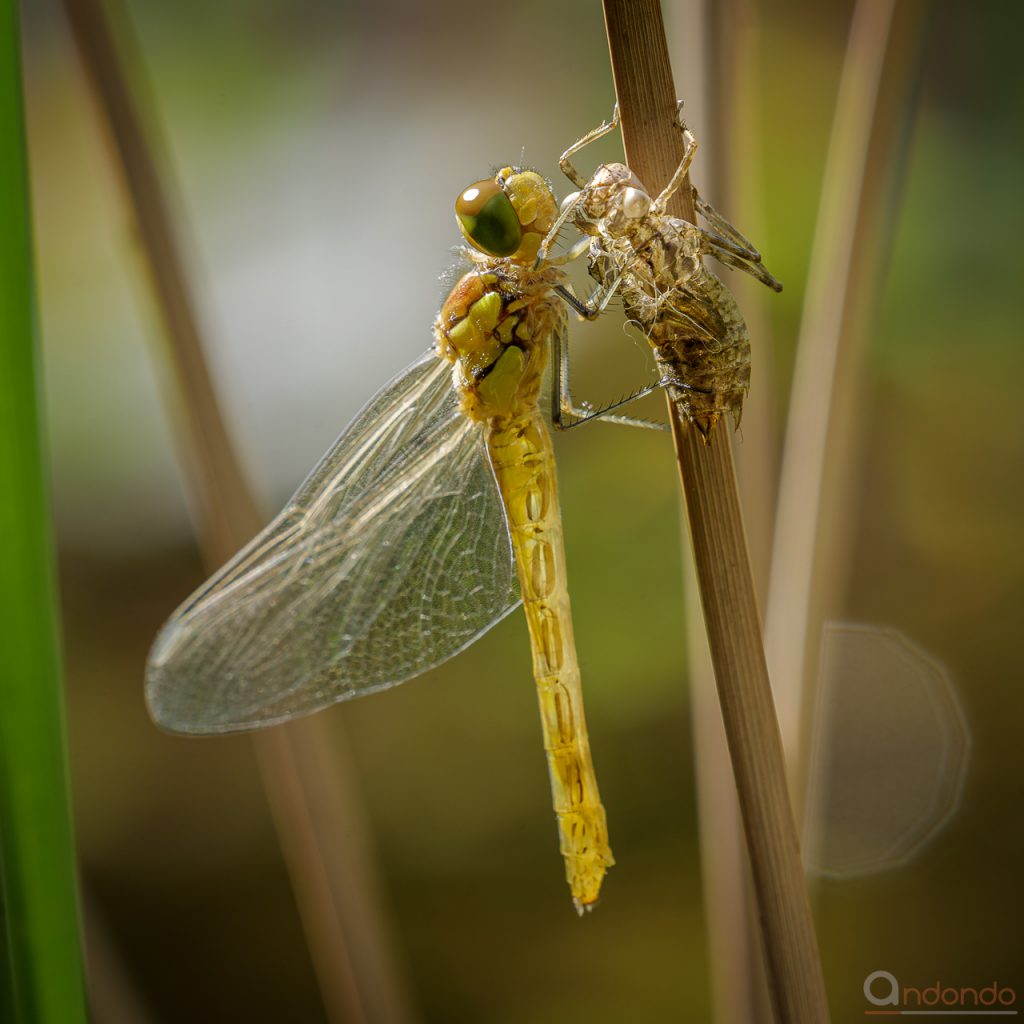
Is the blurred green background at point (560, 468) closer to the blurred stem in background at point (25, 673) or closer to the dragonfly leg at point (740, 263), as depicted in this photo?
the dragonfly leg at point (740, 263)

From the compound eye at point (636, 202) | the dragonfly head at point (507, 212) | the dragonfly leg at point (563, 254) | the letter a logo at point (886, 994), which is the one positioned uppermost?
the compound eye at point (636, 202)

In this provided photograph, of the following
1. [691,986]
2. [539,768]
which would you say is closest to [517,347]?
[539,768]

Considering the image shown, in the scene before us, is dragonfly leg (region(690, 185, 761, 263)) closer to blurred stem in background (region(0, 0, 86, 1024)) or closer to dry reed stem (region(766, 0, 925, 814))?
dry reed stem (region(766, 0, 925, 814))

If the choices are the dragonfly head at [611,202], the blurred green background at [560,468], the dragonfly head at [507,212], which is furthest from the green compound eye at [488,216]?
the blurred green background at [560,468]

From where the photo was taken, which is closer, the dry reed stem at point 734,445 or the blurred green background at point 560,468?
the dry reed stem at point 734,445

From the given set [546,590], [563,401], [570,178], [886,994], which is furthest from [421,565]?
[886,994]

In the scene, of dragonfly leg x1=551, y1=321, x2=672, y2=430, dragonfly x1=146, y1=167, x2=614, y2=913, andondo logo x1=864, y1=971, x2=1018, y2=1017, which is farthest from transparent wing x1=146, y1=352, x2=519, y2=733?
andondo logo x1=864, y1=971, x2=1018, y2=1017
